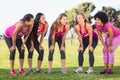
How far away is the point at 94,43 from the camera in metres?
11.2

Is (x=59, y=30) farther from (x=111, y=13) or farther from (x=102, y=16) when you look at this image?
(x=111, y=13)

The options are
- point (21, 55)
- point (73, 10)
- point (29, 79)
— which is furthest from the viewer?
point (73, 10)

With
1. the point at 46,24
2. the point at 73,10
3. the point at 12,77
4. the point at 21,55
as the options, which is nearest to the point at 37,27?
the point at 46,24

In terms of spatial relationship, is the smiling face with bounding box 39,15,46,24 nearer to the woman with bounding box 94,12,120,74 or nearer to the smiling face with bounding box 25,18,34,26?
the smiling face with bounding box 25,18,34,26

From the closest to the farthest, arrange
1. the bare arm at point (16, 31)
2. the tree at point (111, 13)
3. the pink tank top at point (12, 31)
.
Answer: the bare arm at point (16, 31)
the pink tank top at point (12, 31)
the tree at point (111, 13)

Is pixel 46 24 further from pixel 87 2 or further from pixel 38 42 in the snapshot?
pixel 87 2

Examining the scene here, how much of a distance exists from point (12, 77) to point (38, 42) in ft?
4.89

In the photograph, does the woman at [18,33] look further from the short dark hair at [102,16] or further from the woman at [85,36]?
the short dark hair at [102,16]

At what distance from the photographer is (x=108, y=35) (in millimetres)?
10969

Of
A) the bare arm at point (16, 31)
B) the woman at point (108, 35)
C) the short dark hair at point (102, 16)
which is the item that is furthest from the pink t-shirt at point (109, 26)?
the bare arm at point (16, 31)

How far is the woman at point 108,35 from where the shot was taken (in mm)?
10734

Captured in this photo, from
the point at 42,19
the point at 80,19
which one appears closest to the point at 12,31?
the point at 42,19

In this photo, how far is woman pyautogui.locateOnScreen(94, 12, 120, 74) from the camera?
10734mm

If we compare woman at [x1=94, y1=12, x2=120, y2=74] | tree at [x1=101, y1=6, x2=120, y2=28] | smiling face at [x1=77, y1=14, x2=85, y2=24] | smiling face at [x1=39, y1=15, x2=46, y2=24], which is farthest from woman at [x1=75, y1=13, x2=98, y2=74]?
tree at [x1=101, y1=6, x2=120, y2=28]
